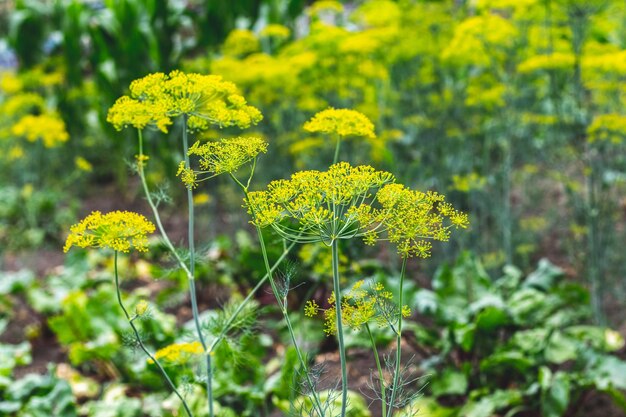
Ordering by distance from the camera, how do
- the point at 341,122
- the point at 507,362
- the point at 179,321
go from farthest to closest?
the point at 179,321 → the point at 507,362 → the point at 341,122

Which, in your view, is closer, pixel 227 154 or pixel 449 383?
pixel 227 154

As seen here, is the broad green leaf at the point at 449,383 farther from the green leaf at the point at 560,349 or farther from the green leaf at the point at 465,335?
the green leaf at the point at 560,349

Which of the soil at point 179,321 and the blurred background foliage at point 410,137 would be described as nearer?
the soil at point 179,321

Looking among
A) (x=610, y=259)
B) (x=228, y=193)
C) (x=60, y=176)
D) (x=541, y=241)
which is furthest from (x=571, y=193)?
(x=60, y=176)

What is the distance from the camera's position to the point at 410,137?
6.44 m

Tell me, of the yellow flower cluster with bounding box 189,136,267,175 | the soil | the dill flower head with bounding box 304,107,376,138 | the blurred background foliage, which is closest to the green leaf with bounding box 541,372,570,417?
the blurred background foliage

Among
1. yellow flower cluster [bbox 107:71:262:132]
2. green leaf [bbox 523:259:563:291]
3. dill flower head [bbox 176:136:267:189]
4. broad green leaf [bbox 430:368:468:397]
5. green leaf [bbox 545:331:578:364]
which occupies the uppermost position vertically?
yellow flower cluster [bbox 107:71:262:132]

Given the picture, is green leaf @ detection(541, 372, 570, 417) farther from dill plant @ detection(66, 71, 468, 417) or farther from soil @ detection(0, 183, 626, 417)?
dill plant @ detection(66, 71, 468, 417)

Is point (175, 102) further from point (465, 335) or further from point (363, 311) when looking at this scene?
point (465, 335)

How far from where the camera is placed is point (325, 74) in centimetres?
482

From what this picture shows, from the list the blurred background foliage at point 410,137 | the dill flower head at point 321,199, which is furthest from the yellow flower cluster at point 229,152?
the blurred background foliage at point 410,137

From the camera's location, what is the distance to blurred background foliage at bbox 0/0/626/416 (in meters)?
3.80

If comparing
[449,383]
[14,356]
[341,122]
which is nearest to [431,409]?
[449,383]

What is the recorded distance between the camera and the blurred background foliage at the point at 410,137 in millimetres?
3799
